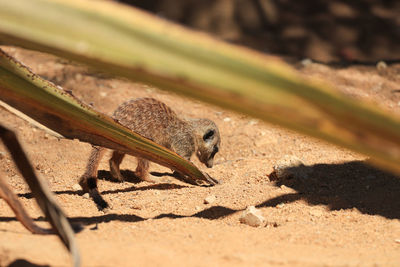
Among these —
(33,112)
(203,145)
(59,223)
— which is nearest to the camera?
(59,223)

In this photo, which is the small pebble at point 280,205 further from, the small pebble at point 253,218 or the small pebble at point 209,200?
the small pebble at point 209,200

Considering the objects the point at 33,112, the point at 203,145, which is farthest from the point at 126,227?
the point at 203,145

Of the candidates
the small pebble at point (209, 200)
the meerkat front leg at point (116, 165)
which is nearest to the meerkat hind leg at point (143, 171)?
the meerkat front leg at point (116, 165)

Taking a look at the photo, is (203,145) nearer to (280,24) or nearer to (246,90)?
(246,90)

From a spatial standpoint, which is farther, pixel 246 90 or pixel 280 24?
pixel 280 24

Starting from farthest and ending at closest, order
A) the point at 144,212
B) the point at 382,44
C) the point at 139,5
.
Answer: the point at 139,5, the point at 382,44, the point at 144,212

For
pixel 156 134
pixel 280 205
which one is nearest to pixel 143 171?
pixel 156 134
